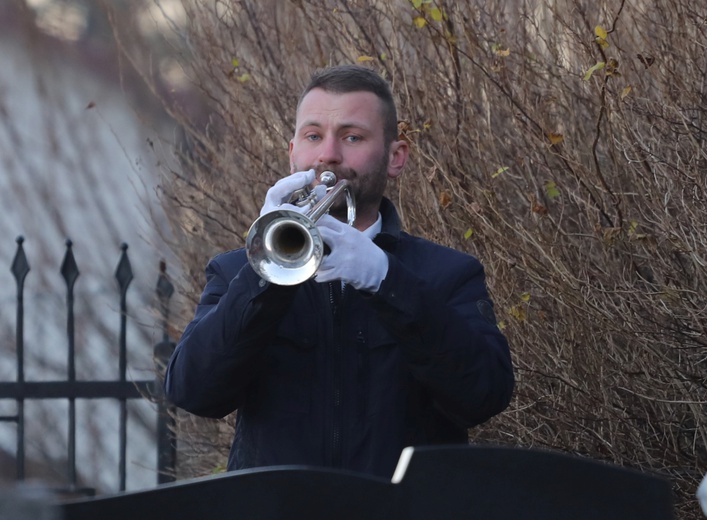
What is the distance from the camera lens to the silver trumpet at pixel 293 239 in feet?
8.39

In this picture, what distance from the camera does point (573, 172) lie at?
12.9 feet

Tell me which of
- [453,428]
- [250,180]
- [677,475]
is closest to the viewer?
[453,428]

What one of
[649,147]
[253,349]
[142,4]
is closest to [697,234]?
[649,147]

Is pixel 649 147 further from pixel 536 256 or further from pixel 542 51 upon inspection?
pixel 542 51

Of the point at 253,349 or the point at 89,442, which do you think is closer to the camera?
the point at 253,349

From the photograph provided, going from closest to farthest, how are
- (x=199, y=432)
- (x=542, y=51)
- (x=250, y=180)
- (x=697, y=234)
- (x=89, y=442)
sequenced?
(x=697, y=234) < (x=542, y=51) < (x=250, y=180) < (x=199, y=432) < (x=89, y=442)

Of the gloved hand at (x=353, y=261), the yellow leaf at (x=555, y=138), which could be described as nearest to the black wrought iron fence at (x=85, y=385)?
the yellow leaf at (x=555, y=138)

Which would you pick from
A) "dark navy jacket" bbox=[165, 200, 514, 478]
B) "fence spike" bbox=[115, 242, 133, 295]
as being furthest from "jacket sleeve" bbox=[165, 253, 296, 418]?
→ "fence spike" bbox=[115, 242, 133, 295]

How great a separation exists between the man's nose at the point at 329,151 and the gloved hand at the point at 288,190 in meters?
0.09

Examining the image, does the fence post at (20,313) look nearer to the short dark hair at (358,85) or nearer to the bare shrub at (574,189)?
the bare shrub at (574,189)

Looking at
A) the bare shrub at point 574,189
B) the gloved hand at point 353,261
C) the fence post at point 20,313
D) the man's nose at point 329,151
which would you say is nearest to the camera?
the gloved hand at point 353,261

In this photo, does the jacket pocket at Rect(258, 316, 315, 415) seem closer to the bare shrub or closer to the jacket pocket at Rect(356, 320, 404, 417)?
the jacket pocket at Rect(356, 320, 404, 417)

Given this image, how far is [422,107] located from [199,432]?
228 centimetres

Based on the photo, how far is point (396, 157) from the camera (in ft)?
9.71
